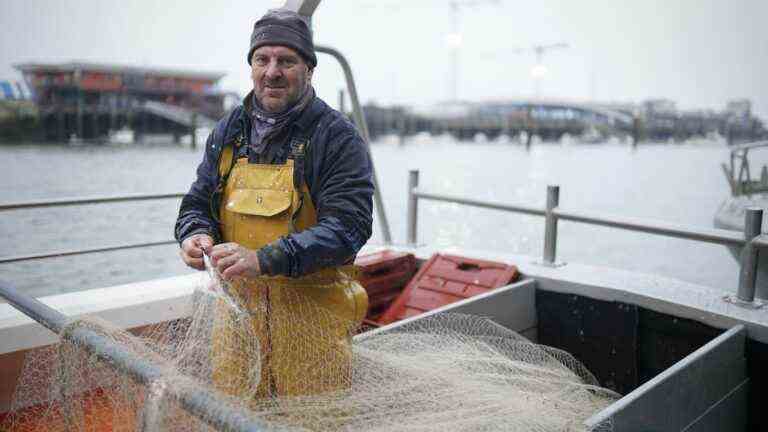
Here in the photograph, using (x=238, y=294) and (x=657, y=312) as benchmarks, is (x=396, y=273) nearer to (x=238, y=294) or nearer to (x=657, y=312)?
(x=657, y=312)

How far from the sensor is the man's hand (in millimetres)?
1597

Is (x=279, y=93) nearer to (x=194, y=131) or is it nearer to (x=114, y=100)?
(x=194, y=131)

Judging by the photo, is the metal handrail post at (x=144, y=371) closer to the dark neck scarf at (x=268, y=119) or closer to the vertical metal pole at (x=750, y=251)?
the dark neck scarf at (x=268, y=119)

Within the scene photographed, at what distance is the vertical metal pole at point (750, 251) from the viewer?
2.85 metres

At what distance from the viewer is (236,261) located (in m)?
1.60

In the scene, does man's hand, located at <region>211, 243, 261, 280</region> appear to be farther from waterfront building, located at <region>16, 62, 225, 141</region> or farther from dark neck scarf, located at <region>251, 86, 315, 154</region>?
waterfront building, located at <region>16, 62, 225, 141</region>

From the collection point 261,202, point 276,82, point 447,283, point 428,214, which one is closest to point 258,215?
point 261,202

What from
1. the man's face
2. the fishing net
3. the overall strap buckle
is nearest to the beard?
the man's face

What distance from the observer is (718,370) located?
2.60 metres

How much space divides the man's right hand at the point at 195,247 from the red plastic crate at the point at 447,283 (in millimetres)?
1984

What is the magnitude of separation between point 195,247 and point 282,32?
2.20 feet

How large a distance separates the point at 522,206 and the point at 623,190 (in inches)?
1388

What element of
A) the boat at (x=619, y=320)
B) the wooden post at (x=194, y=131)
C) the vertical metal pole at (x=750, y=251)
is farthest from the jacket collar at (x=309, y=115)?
the wooden post at (x=194, y=131)

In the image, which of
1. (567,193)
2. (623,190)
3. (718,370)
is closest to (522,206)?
(718,370)
